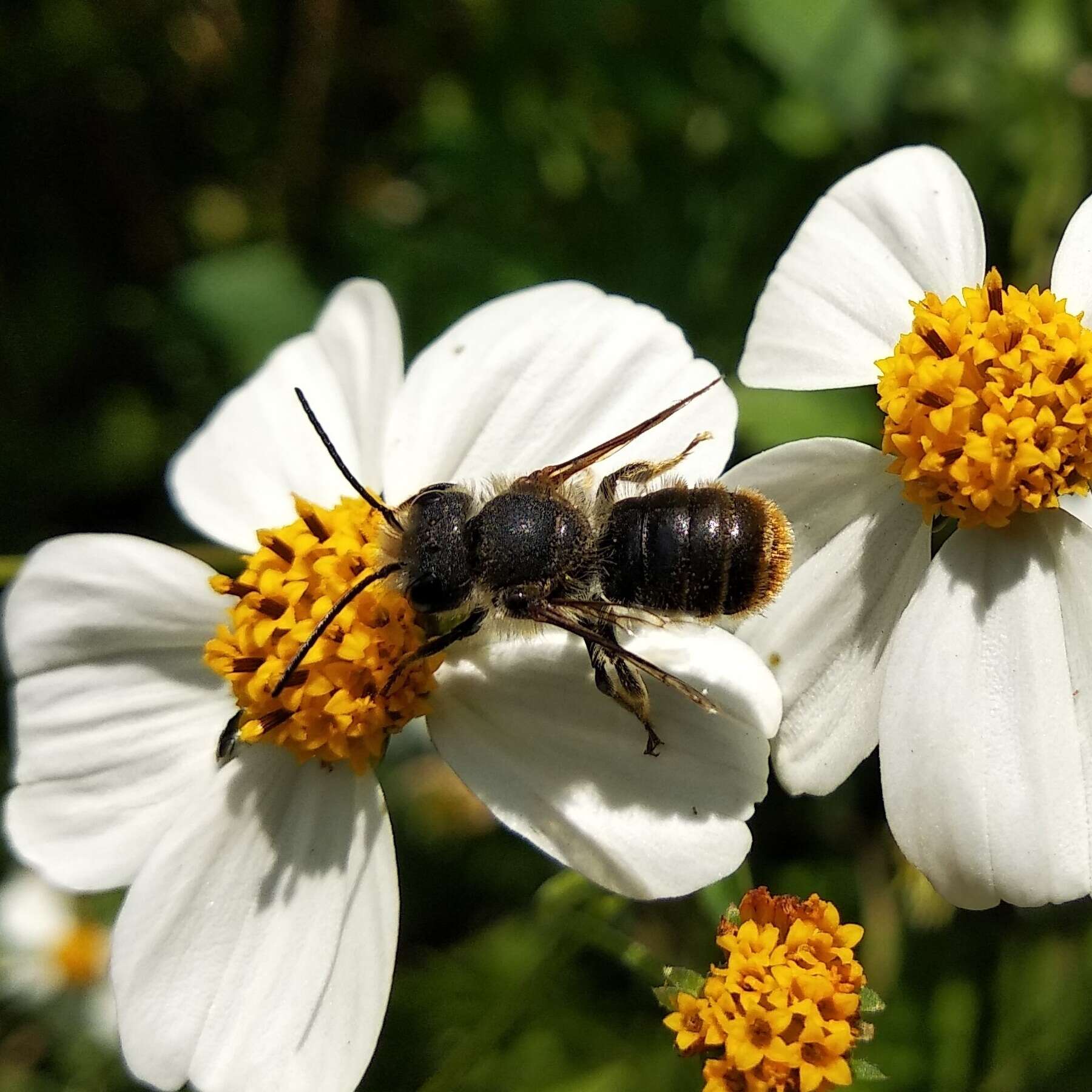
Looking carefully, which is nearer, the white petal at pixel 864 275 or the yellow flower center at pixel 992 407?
the yellow flower center at pixel 992 407

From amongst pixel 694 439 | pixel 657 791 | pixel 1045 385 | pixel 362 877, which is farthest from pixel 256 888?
pixel 1045 385

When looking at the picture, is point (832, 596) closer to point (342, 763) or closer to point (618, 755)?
point (618, 755)

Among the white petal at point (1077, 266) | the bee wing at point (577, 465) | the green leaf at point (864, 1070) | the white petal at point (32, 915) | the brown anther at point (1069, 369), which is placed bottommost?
the white petal at point (32, 915)

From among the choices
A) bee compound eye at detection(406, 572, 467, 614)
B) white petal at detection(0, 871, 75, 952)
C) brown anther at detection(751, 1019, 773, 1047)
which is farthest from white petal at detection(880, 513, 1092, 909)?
white petal at detection(0, 871, 75, 952)

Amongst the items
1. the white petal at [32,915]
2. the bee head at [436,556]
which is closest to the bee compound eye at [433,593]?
the bee head at [436,556]

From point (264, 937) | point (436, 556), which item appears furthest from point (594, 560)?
point (264, 937)

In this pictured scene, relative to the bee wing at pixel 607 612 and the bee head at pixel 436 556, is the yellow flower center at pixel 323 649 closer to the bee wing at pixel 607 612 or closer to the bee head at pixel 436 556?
the bee head at pixel 436 556

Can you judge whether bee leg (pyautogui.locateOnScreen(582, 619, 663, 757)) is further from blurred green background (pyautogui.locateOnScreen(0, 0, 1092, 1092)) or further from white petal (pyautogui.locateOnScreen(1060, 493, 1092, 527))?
white petal (pyautogui.locateOnScreen(1060, 493, 1092, 527))
